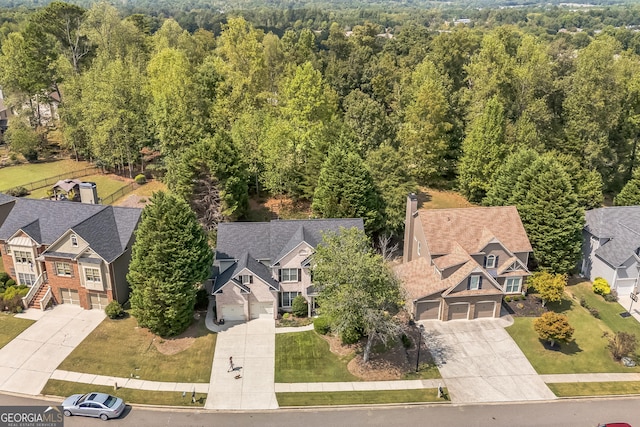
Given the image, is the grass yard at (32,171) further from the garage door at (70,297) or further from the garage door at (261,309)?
the garage door at (261,309)

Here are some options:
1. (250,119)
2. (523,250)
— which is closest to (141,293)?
(250,119)

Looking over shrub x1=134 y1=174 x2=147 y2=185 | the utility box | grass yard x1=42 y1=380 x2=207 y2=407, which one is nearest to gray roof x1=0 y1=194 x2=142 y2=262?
the utility box

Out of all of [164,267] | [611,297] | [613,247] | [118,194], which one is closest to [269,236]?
[164,267]

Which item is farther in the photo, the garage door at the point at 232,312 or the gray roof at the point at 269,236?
the gray roof at the point at 269,236

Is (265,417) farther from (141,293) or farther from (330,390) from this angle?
→ (141,293)

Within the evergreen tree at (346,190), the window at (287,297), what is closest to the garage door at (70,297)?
the window at (287,297)
